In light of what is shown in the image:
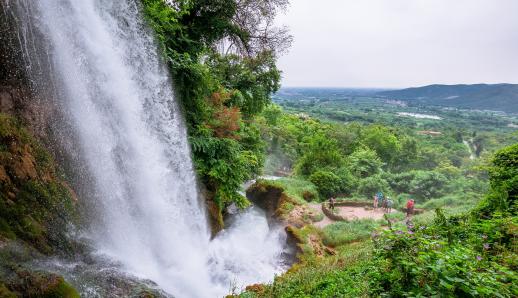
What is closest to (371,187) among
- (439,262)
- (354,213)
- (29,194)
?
(354,213)

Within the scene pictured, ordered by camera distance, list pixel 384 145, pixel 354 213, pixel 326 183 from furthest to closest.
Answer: pixel 384 145 < pixel 326 183 < pixel 354 213

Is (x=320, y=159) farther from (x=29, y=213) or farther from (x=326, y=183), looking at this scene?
(x=29, y=213)

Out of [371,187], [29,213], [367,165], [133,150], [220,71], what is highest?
[220,71]

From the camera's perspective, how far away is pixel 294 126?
42.5 m

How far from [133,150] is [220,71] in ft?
24.3

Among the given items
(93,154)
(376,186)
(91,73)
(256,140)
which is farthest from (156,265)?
(376,186)

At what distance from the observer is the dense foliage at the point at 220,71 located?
32.6 feet

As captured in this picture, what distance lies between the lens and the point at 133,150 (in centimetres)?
752

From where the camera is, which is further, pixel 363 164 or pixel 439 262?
pixel 363 164

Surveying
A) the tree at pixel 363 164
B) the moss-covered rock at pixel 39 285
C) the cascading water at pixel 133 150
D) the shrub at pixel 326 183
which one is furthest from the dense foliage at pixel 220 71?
the tree at pixel 363 164

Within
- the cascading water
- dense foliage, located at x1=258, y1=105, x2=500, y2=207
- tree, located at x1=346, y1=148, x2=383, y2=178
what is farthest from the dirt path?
tree, located at x1=346, y1=148, x2=383, y2=178

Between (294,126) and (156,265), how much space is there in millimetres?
36511

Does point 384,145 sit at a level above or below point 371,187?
above

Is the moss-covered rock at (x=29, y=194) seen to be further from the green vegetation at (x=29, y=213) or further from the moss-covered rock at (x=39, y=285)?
the moss-covered rock at (x=39, y=285)
